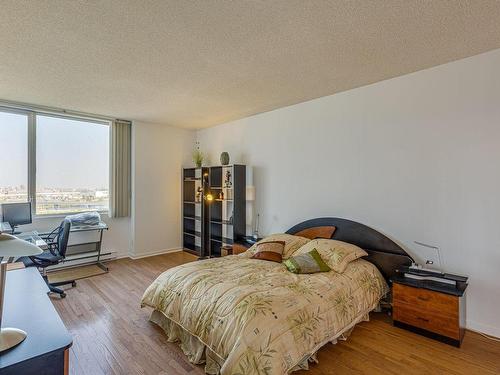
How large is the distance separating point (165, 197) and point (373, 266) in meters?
4.18

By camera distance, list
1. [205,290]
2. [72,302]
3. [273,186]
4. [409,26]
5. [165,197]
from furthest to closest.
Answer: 1. [165,197]
2. [273,186]
3. [72,302]
4. [205,290]
5. [409,26]

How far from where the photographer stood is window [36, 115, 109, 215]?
4484mm

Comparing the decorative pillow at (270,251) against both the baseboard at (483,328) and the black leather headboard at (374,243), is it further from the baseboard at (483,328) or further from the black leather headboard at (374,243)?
the baseboard at (483,328)

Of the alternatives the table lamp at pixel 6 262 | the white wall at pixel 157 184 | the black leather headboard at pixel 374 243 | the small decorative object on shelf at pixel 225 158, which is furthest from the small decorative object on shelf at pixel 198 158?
the table lamp at pixel 6 262

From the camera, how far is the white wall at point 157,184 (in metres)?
5.33

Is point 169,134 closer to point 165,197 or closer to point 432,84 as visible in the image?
point 165,197

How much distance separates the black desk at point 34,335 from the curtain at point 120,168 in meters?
3.52

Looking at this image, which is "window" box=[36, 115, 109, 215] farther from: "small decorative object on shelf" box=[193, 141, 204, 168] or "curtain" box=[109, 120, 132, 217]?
"small decorative object on shelf" box=[193, 141, 204, 168]

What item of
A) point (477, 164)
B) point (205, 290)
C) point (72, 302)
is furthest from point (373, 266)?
point (72, 302)

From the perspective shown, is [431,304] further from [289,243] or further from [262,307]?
[262,307]

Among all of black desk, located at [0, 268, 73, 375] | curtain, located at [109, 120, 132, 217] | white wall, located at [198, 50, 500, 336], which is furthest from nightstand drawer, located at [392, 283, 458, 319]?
curtain, located at [109, 120, 132, 217]

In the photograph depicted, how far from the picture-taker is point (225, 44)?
8.04 ft

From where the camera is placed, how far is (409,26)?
2186mm

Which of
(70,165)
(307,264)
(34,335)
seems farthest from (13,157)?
(307,264)
